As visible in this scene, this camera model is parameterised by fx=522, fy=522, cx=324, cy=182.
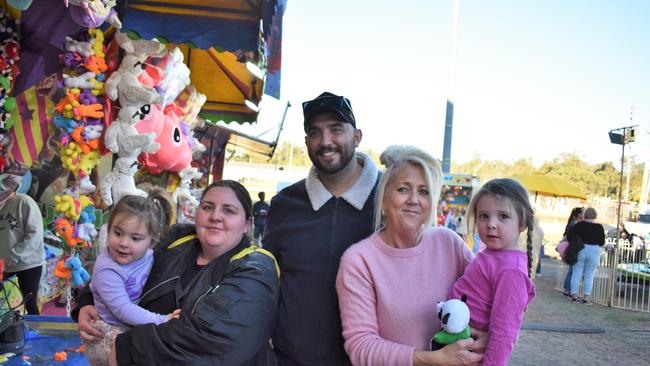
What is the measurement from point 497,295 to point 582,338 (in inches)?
257

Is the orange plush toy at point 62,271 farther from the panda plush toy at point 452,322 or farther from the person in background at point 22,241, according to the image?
the panda plush toy at point 452,322

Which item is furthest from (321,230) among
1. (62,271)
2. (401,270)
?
(62,271)

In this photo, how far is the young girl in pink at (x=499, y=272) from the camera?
1858mm

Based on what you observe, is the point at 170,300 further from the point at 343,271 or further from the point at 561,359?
the point at 561,359

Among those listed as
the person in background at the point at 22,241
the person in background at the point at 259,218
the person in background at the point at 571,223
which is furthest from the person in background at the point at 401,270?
the person in background at the point at 259,218

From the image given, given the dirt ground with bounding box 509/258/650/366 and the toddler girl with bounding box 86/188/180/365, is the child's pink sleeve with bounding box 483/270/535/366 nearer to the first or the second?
the toddler girl with bounding box 86/188/180/365

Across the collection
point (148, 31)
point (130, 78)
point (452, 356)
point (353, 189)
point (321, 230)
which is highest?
point (148, 31)

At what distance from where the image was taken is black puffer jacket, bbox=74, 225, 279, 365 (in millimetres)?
1703

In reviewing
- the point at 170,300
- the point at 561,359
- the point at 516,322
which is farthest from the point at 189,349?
the point at 561,359

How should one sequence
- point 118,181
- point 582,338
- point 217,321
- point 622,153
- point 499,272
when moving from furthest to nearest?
point 622,153 → point 582,338 → point 118,181 → point 499,272 → point 217,321

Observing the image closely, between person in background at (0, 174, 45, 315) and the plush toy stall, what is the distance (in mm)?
241

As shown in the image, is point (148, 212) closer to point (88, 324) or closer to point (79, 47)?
point (88, 324)

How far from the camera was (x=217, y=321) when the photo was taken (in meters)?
1.70

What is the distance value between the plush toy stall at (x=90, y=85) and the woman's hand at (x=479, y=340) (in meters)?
2.94
